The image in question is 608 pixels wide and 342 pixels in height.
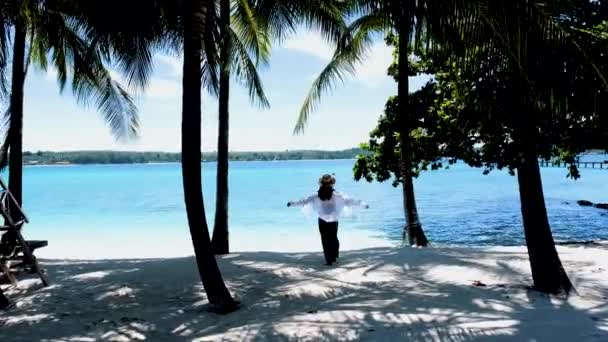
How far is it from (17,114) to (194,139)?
600 centimetres

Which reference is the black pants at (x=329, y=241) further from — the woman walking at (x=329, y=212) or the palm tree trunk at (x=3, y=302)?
the palm tree trunk at (x=3, y=302)

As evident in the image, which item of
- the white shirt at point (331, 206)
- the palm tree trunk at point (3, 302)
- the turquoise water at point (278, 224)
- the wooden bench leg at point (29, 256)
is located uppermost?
the white shirt at point (331, 206)

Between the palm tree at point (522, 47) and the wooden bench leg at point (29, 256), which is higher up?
the palm tree at point (522, 47)

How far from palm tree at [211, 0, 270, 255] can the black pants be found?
2.82 meters

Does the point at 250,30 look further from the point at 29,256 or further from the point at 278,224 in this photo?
the point at 278,224

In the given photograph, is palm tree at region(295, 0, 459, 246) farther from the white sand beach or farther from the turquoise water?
the turquoise water

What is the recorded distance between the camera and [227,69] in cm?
1095

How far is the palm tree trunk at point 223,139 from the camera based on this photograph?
10750 mm

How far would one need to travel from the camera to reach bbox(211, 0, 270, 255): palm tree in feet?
35.6

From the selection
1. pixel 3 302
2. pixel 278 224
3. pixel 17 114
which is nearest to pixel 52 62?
pixel 17 114

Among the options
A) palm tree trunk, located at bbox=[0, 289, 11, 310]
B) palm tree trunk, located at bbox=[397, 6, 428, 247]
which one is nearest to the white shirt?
palm tree trunk, located at bbox=[397, 6, 428, 247]

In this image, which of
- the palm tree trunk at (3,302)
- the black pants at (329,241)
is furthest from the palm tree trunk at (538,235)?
the palm tree trunk at (3,302)

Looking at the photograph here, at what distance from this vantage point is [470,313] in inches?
225

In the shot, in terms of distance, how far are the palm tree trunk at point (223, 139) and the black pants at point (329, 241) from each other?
9.25ft
